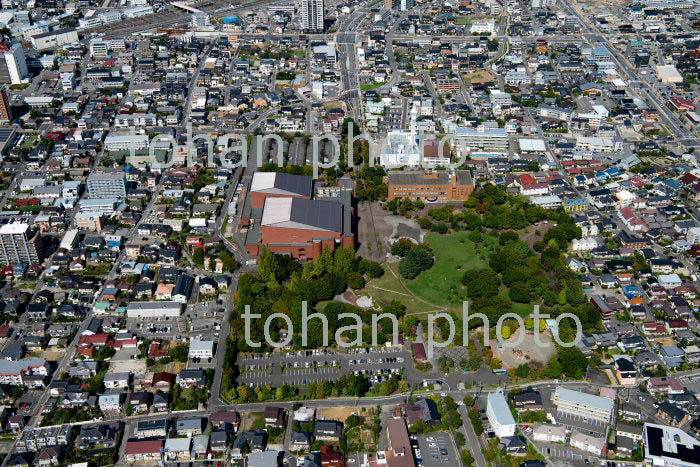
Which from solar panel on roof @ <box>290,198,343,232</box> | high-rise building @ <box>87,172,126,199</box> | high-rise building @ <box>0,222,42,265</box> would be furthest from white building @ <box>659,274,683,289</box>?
high-rise building @ <box>0,222,42,265</box>

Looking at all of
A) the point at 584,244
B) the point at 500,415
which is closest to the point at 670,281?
the point at 584,244

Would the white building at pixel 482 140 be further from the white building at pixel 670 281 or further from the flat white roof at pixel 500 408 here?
the flat white roof at pixel 500 408

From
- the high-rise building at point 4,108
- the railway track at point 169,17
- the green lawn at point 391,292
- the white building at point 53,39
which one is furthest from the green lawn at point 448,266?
the railway track at point 169,17

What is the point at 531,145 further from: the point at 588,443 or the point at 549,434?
the point at 588,443

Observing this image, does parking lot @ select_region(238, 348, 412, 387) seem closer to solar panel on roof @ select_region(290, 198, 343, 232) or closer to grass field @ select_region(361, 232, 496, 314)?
grass field @ select_region(361, 232, 496, 314)

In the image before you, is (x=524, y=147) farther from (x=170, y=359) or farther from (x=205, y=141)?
(x=170, y=359)

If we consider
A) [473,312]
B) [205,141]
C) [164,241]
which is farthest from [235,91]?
[473,312]
